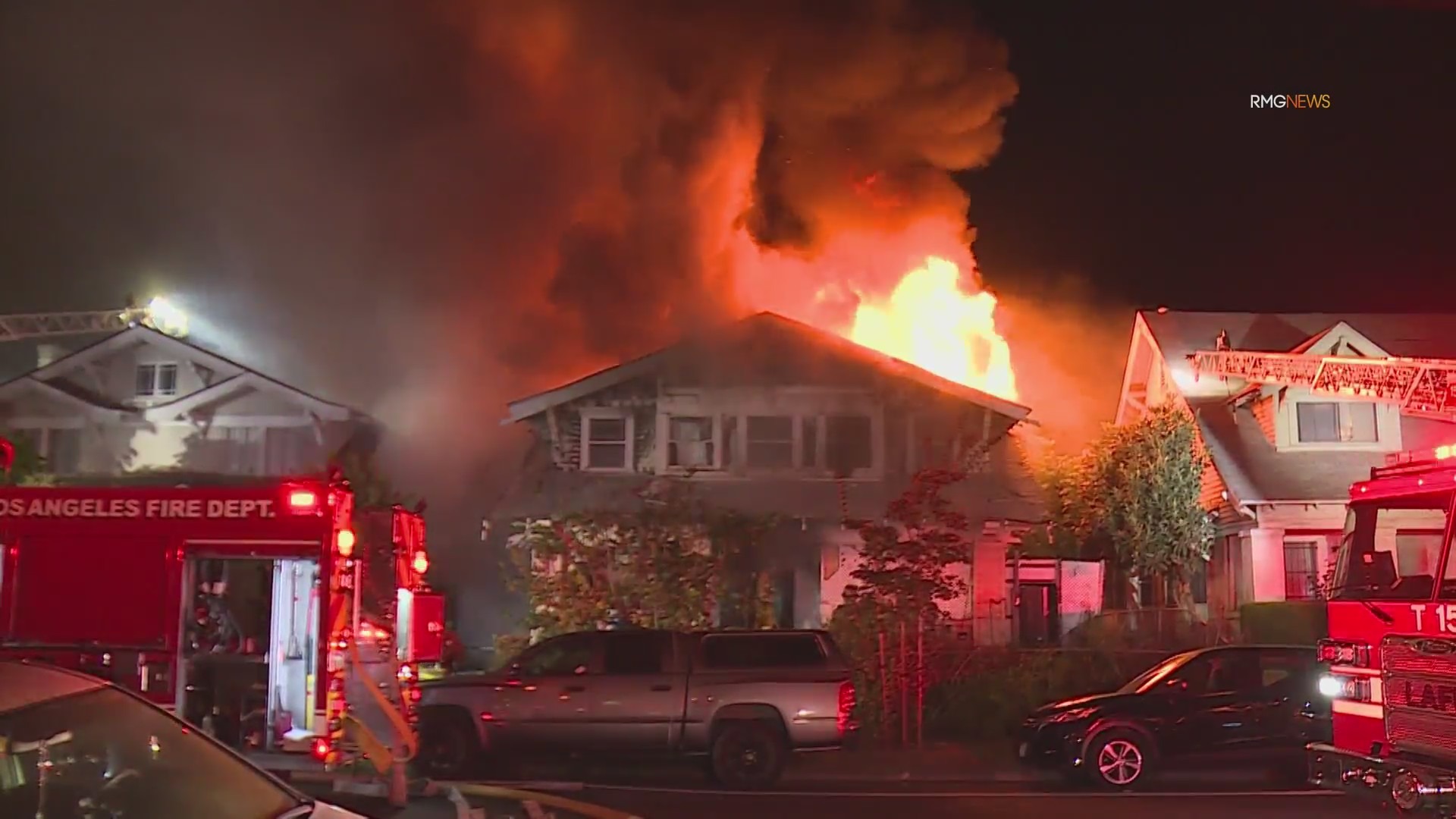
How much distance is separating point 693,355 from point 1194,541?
10.1 metres

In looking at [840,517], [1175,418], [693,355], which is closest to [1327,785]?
[840,517]

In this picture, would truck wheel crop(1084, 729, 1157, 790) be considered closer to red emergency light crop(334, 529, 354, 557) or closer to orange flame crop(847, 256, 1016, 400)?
red emergency light crop(334, 529, 354, 557)

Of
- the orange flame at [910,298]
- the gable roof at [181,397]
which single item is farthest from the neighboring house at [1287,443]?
the gable roof at [181,397]

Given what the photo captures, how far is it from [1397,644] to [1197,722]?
12.9 ft

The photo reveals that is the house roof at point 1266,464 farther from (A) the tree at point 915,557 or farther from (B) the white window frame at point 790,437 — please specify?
(A) the tree at point 915,557

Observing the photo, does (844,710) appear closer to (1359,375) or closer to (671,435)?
(671,435)

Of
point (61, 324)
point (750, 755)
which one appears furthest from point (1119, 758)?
point (61, 324)

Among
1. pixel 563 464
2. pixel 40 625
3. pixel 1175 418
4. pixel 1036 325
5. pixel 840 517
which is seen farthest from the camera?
pixel 1036 325

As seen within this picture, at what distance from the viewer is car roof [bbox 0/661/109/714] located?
10.2 feet

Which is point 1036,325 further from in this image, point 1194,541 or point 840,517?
point 840,517

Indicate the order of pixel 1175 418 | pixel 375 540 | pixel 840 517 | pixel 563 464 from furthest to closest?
pixel 1175 418, pixel 563 464, pixel 840 517, pixel 375 540

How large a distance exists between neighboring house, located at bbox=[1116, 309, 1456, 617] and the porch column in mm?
17

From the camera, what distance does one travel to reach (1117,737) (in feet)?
35.4

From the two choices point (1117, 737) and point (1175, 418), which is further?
point (1175, 418)
